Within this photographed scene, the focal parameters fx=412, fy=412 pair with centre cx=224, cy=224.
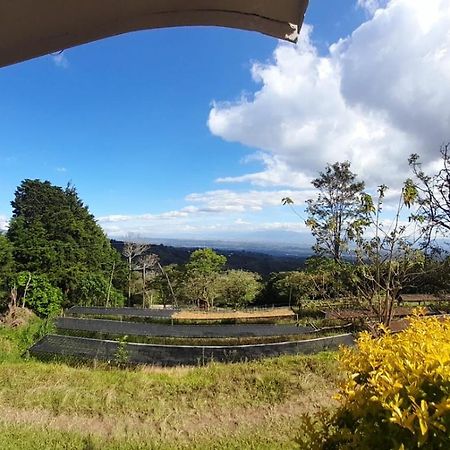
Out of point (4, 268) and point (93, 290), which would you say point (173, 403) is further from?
point (93, 290)

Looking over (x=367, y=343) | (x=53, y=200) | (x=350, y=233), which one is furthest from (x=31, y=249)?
(x=367, y=343)

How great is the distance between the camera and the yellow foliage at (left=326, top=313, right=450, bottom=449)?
3.56 feet

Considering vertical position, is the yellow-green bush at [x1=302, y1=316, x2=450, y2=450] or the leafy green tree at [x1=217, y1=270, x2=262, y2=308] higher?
the yellow-green bush at [x1=302, y1=316, x2=450, y2=450]

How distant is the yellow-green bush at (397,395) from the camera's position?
1086mm

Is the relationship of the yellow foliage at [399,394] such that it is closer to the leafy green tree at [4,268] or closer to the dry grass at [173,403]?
the dry grass at [173,403]

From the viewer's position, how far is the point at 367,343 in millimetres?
1558

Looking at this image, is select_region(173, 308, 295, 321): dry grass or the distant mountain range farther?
the distant mountain range

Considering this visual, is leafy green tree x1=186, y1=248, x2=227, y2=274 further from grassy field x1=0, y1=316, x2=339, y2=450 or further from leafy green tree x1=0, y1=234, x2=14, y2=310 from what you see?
grassy field x1=0, y1=316, x2=339, y2=450

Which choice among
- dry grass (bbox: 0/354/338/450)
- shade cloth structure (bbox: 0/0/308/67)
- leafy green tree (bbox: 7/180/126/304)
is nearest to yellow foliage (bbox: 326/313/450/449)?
shade cloth structure (bbox: 0/0/308/67)

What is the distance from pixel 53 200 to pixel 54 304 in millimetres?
8034

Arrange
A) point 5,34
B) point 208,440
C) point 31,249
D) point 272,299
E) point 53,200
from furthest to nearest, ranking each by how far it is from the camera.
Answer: point 53,200
point 272,299
point 31,249
point 208,440
point 5,34

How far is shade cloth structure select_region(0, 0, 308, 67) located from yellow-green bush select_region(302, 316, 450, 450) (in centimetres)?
101

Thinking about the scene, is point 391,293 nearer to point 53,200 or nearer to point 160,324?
point 160,324

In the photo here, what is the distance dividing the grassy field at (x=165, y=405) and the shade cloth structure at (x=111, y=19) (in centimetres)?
327
